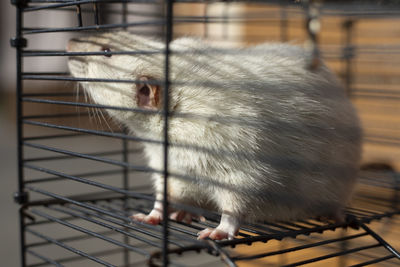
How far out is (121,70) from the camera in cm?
144

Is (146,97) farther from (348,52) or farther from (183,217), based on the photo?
(348,52)

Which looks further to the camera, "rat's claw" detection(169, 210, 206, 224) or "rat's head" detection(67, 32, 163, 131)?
"rat's claw" detection(169, 210, 206, 224)

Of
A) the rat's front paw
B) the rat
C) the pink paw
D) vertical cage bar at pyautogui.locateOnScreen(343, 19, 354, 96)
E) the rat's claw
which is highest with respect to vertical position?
vertical cage bar at pyautogui.locateOnScreen(343, 19, 354, 96)

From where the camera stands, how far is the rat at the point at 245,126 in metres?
1.27

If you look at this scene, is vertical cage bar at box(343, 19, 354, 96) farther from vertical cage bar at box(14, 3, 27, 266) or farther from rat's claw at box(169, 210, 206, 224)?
vertical cage bar at box(14, 3, 27, 266)

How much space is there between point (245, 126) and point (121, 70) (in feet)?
1.47

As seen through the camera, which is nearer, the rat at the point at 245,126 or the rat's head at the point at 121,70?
the rat at the point at 245,126

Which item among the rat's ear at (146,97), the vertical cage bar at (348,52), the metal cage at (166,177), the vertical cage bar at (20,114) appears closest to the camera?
the metal cage at (166,177)

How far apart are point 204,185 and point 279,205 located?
224 mm

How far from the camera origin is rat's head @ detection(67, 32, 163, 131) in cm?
140

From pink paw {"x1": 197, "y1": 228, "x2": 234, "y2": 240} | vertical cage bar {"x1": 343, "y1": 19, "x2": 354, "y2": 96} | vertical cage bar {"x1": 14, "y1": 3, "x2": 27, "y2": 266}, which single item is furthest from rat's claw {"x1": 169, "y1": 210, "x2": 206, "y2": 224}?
vertical cage bar {"x1": 343, "y1": 19, "x2": 354, "y2": 96}

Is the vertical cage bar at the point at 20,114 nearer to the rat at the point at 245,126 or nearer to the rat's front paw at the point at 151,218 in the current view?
the rat at the point at 245,126

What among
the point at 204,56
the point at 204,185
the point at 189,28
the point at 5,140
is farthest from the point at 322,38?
the point at 5,140

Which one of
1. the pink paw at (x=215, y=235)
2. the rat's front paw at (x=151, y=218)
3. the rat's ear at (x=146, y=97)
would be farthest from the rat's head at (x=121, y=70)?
the pink paw at (x=215, y=235)
